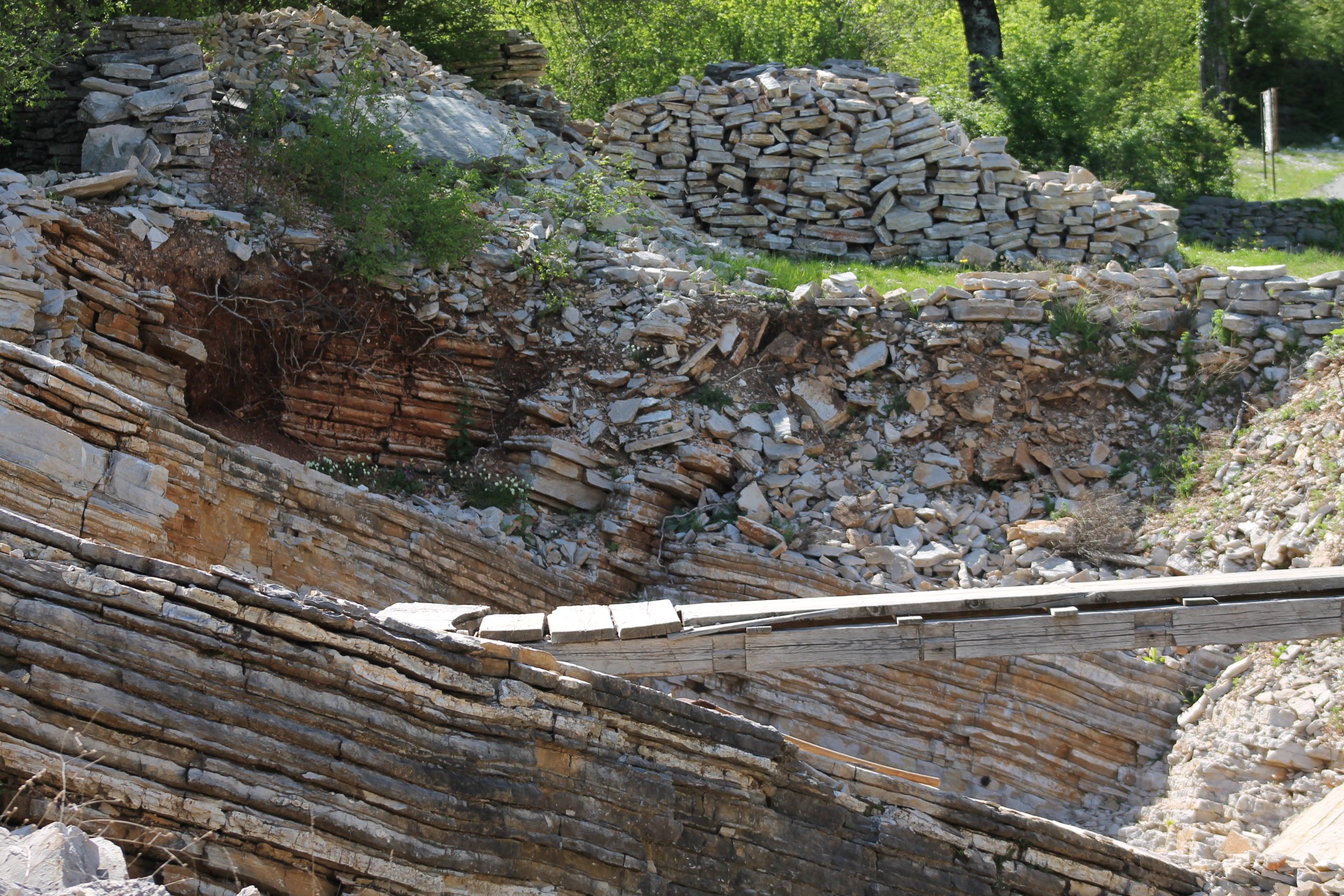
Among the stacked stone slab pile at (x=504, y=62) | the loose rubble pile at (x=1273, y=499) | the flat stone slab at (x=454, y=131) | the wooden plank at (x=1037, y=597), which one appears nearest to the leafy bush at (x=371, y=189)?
the flat stone slab at (x=454, y=131)

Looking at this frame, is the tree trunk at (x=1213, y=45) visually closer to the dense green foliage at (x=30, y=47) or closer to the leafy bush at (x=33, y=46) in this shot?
the leafy bush at (x=33, y=46)

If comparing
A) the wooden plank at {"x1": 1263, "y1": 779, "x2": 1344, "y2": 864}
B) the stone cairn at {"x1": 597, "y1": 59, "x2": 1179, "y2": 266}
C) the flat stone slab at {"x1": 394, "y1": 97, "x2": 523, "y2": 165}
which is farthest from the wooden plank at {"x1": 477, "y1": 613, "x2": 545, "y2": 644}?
the stone cairn at {"x1": 597, "y1": 59, "x2": 1179, "y2": 266}

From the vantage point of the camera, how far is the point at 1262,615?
25.1 feet

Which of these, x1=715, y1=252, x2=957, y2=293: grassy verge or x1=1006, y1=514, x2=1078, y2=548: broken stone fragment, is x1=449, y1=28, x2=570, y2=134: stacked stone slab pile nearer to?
x1=715, y1=252, x2=957, y2=293: grassy verge

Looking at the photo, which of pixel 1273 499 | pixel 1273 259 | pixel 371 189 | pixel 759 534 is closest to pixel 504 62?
pixel 371 189

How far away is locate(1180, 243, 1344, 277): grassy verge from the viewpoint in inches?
564

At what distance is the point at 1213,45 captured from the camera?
21672 millimetres

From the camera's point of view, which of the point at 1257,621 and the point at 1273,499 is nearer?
the point at 1257,621

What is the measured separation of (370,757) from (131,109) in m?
8.87

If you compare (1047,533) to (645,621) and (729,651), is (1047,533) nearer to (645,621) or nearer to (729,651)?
(729,651)

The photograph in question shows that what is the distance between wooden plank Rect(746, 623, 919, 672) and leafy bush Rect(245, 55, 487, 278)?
19.5 feet

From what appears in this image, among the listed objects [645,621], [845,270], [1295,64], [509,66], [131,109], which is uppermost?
[1295,64]

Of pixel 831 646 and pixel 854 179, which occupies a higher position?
pixel 854 179

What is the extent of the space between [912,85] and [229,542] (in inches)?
464
